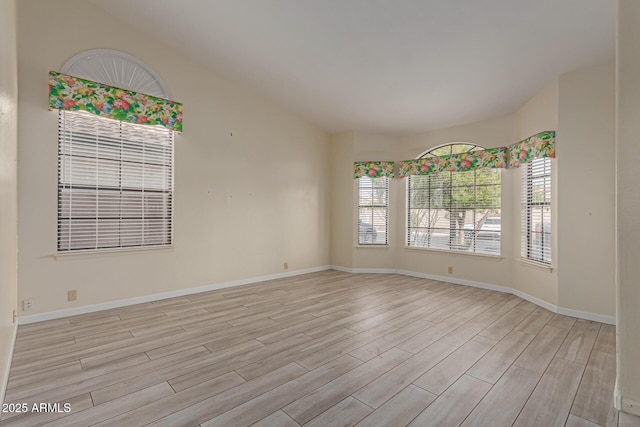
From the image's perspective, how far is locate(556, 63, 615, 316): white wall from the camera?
3.44 m

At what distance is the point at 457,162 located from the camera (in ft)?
17.4

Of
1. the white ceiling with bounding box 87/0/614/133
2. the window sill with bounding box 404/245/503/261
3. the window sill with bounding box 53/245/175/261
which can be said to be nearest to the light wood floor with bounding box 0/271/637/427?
the window sill with bounding box 53/245/175/261

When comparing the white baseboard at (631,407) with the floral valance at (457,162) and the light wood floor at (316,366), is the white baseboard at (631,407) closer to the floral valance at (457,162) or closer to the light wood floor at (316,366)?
the light wood floor at (316,366)

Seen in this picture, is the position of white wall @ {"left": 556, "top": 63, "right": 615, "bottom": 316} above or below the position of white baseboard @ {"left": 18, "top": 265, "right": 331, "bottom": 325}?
above

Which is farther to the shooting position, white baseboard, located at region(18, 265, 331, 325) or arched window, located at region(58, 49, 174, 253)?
arched window, located at region(58, 49, 174, 253)

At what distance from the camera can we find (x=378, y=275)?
596 centimetres

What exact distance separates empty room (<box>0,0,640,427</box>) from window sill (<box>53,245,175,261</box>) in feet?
0.09

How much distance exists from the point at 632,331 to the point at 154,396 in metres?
3.11

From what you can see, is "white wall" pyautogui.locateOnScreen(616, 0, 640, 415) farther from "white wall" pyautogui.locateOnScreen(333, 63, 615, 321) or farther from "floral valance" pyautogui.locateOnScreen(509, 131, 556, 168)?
"floral valance" pyautogui.locateOnScreen(509, 131, 556, 168)

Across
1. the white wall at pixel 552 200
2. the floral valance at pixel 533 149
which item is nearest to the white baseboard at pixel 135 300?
the white wall at pixel 552 200

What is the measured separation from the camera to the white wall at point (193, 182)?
10.8 feet

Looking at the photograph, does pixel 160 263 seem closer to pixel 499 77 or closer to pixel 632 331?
pixel 632 331


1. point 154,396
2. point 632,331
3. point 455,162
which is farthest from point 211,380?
point 455,162

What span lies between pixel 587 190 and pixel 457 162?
1989mm
